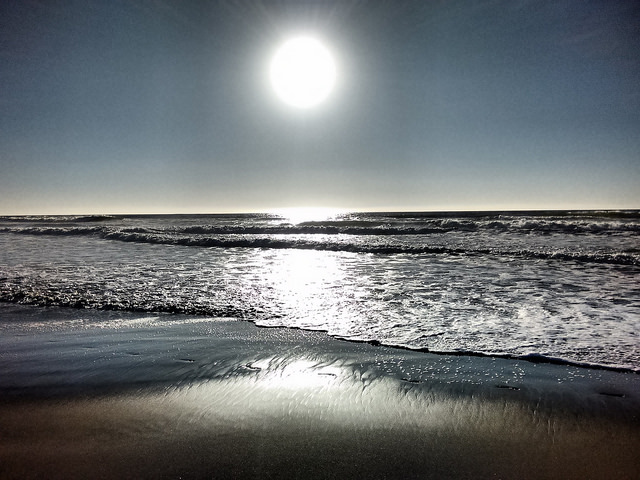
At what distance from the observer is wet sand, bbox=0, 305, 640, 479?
6.69 feet

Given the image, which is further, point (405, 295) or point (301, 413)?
point (405, 295)

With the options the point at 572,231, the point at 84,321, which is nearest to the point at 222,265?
the point at 84,321

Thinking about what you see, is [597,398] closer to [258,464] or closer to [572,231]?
Result: [258,464]

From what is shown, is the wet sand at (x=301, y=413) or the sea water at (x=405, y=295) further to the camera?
the sea water at (x=405, y=295)

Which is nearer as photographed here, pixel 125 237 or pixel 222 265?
pixel 222 265

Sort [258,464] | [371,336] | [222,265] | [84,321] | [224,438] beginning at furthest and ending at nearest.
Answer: [222,265] < [84,321] < [371,336] < [224,438] < [258,464]

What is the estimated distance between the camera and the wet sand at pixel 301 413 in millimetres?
2039

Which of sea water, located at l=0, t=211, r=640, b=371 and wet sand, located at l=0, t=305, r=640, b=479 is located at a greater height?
wet sand, located at l=0, t=305, r=640, b=479

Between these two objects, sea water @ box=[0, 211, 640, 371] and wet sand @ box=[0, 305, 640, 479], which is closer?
wet sand @ box=[0, 305, 640, 479]

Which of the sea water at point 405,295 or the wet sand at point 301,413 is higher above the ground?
the wet sand at point 301,413

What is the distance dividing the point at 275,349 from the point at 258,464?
2.03 metres

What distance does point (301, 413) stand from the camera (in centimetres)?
265

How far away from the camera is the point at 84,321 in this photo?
529cm

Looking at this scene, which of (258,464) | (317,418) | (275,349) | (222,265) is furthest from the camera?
(222,265)
